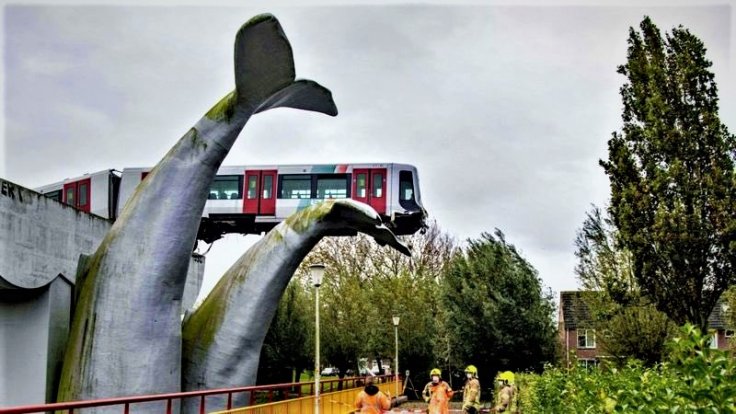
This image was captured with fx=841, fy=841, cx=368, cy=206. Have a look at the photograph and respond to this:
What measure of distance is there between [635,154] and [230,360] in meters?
11.4

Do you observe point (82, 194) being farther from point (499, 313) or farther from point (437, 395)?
point (437, 395)

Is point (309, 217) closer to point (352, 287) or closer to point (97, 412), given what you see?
point (97, 412)

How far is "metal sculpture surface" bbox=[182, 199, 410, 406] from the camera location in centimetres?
1717

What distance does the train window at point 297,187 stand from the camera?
3528 centimetres

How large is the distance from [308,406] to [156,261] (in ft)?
16.1

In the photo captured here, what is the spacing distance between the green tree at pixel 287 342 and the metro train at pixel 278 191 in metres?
3.49

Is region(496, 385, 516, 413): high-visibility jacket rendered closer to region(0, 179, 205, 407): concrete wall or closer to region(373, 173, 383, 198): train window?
region(0, 179, 205, 407): concrete wall

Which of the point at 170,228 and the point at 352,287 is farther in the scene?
the point at 352,287

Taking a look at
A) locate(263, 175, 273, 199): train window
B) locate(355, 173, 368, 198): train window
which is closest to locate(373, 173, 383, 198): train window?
locate(355, 173, 368, 198): train window

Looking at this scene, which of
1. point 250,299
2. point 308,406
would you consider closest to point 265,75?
point 250,299

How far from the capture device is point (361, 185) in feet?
114

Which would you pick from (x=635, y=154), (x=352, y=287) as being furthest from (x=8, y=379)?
(x=352, y=287)

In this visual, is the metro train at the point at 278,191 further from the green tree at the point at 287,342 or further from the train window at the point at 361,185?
the green tree at the point at 287,342

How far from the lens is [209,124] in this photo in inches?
622
